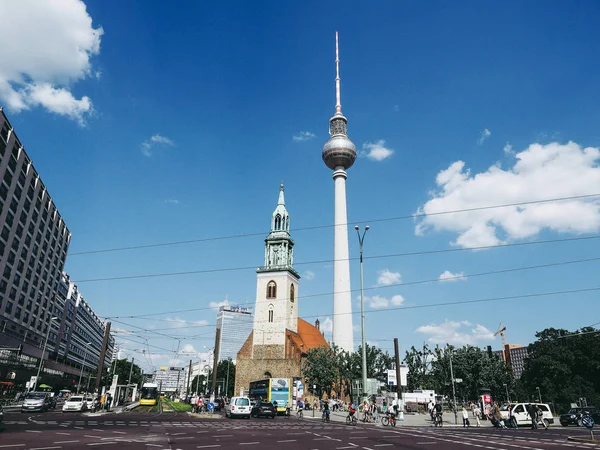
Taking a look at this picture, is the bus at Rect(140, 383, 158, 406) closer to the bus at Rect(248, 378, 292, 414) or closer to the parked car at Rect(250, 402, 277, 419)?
the bus at Rect(248, 378, 292, 414)

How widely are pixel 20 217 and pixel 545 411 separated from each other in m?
69.3

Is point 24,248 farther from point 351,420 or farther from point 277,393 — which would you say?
point 351,420

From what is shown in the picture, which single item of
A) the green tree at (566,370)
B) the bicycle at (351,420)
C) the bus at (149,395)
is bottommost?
the bicycle at (351,420)

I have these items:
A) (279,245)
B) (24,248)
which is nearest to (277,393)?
(279,245)

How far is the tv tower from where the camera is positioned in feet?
224

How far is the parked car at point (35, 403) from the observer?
34.1 meters

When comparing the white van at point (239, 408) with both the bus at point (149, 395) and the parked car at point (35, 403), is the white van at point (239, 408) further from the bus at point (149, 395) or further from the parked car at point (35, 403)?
the bus at point (149, 395)

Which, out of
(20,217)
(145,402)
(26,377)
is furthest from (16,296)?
(145,402)

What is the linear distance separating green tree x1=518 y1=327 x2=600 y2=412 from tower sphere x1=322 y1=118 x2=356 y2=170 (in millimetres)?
45505

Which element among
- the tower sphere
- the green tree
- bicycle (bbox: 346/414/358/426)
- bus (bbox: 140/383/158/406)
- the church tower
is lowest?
bicycle (bbox: 346/414/358/426)

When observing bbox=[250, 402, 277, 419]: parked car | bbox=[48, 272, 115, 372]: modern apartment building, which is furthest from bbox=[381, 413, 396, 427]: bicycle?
bbox=[48, 272, 115, 372]: modern apartment building

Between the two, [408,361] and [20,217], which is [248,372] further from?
[20,217]

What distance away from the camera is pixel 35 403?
113ft

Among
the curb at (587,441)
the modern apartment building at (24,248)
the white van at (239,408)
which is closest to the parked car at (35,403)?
the white van at (239,408)
